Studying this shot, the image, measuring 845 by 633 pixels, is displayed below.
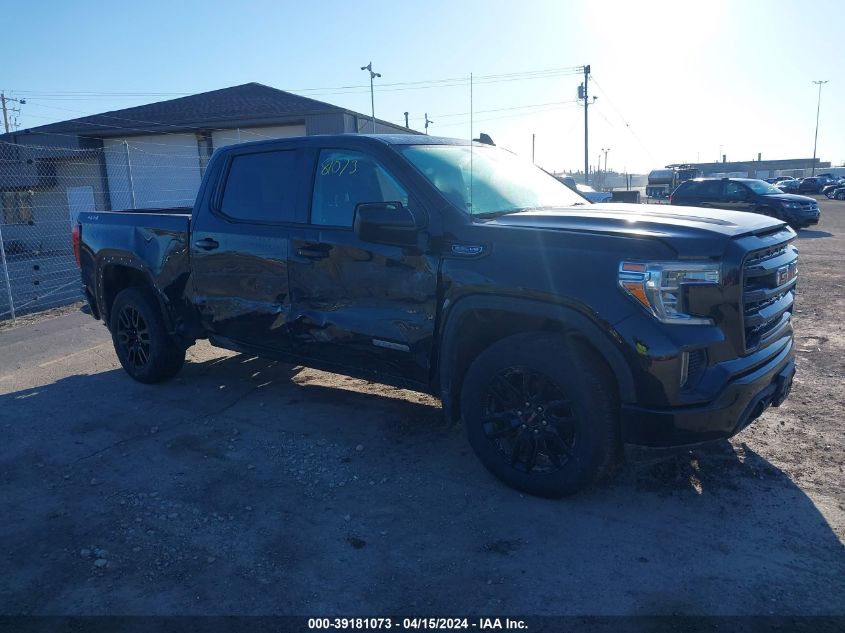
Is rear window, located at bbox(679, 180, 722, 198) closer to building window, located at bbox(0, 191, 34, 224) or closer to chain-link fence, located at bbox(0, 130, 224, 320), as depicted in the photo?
chain-link fence, located at bbox(0, 130, 224, 320)

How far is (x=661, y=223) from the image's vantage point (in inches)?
135

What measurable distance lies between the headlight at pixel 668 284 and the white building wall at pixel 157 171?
19.4 m

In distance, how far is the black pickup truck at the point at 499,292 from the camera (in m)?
3.19

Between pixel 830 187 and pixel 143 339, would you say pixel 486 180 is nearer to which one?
pixel 143 339

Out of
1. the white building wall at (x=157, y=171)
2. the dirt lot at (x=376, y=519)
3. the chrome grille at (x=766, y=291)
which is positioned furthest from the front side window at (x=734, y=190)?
the chrome grille at (x=766, y=291)

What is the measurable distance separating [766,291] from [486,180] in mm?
1868

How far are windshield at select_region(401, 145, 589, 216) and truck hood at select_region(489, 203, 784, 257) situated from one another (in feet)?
0.77

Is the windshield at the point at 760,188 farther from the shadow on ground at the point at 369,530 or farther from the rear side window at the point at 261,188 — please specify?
the rear side window at the point at 261,188

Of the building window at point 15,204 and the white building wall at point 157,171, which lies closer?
the white building wall at point 157,171

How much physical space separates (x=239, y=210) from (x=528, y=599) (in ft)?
11.4

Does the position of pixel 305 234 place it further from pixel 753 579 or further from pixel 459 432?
pixel 753 579

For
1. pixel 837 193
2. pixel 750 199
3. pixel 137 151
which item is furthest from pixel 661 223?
pixel 837 193

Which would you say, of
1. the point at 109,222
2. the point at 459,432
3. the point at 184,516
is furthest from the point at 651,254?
the point at 109,222

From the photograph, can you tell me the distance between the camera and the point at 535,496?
12.1ft
